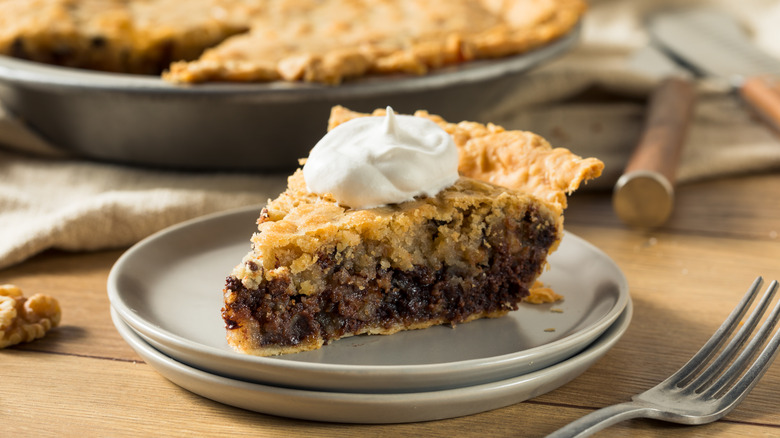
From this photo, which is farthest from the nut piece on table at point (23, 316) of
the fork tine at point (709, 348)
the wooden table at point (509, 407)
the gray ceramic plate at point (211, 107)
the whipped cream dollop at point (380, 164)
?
the fork tine at point (709, 348)

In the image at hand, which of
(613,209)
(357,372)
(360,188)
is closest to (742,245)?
(613,209)

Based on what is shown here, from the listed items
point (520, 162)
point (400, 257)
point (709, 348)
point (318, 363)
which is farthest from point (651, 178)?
point (318, 363)

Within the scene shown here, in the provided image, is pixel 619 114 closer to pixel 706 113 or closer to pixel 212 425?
pixel 706 113

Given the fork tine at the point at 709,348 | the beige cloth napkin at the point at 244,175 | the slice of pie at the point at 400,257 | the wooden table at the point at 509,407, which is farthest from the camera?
the beige cloth napkin at the point at 244,175

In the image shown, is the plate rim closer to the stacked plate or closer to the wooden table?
the stacked plate

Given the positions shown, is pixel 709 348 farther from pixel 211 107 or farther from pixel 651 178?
pixel 211 107

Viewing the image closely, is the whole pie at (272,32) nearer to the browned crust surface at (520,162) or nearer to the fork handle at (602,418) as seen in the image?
the browned crust surface at (520,162)

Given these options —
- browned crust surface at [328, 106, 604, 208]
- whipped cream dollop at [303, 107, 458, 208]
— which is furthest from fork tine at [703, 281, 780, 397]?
whipped cream dollop at [303, 107, 458, 208]
